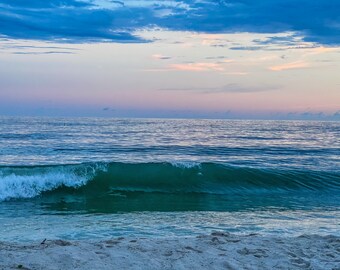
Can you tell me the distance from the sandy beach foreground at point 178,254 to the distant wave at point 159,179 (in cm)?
804

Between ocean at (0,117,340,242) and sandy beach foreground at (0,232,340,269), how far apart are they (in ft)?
4.53

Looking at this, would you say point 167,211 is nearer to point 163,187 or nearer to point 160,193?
point 160,193

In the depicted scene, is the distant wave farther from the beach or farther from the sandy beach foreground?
the sandy beach foreground

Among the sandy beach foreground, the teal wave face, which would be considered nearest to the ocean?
the teal wave face

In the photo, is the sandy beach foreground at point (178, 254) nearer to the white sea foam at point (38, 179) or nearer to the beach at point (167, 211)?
the beach at point (167, 211)

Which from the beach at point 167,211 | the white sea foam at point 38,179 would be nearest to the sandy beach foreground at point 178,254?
the beach at point 167,211

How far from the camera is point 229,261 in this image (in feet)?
20.5

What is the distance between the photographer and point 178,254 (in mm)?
6555

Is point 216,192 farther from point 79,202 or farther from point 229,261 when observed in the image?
point 229,261

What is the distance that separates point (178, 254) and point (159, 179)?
36.9 ft

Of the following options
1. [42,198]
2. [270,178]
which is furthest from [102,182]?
[270,178]

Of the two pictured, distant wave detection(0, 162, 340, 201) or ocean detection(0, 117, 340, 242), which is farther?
distant wave detection(0, 162, 340, 201)

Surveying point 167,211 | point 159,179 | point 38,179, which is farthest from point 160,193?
point 38,179

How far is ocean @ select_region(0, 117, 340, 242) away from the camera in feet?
31.1
